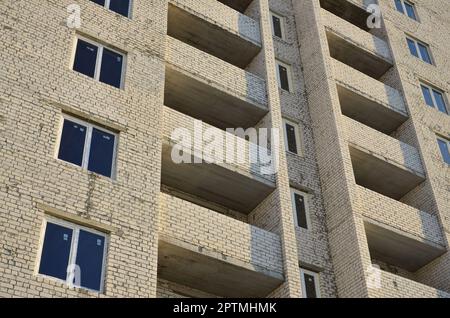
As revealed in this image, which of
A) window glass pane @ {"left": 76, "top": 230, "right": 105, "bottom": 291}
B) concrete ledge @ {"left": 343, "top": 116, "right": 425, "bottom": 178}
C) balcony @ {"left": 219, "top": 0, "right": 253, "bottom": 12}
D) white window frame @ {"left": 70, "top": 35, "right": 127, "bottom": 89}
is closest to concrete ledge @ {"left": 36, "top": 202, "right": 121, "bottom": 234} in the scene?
window glass pane @ {"left": 76, "top": 230, "right": 105, "bottom": 291}

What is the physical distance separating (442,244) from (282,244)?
5.42 m

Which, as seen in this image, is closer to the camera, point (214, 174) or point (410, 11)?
point (214, 174)

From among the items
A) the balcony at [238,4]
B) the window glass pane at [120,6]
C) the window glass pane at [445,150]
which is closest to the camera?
the window glass pane at [120,6]

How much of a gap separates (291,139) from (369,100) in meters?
3.56

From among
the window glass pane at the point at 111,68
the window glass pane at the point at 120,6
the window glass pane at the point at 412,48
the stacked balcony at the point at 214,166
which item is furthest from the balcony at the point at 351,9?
the window glass pane at the point at 111,68

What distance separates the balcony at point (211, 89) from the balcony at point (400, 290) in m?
5.74

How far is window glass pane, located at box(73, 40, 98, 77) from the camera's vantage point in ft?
46.8

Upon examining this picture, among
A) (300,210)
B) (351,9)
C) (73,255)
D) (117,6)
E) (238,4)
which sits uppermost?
(351,9)

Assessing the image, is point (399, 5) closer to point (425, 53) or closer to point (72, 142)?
point (425, 53)

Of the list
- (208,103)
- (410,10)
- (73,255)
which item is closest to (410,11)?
(410,10)

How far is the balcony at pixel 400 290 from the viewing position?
47.6 ft

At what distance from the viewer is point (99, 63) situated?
14703mm

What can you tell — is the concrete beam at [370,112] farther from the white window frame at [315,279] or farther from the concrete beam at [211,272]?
the concrete beam at [211,272]
